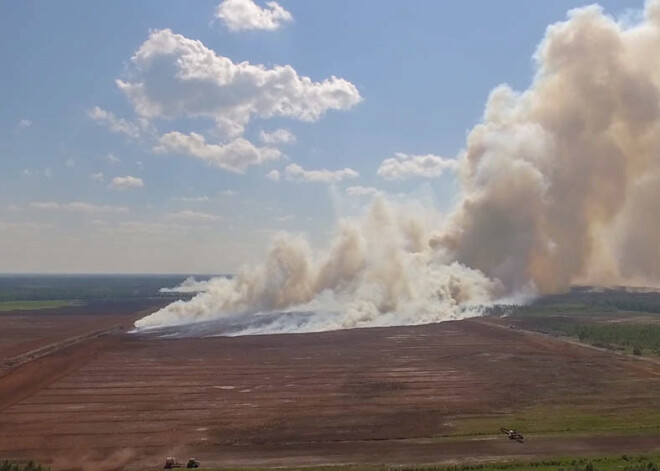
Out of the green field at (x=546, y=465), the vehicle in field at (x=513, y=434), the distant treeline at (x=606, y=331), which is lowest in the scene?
the green field at (x=546, y=465)

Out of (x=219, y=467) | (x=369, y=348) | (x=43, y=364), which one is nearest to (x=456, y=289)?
(x=369, y=348)

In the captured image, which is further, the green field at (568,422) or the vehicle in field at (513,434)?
the green field at (568,422)

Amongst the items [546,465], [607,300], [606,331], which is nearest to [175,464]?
[546,465]

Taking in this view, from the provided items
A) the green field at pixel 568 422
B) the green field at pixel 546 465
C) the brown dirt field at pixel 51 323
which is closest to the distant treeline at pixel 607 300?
the green field at pixel 568 422

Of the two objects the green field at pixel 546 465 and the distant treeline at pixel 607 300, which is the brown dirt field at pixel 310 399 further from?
the distant treeline at pixel 607 300

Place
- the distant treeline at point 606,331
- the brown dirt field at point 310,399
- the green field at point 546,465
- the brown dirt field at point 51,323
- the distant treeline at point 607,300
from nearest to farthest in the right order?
1. the green field at point 546,465
2. the brown dirt field at point 310,399
3. the distant treeline at point 606,331
4. the brown dirt field at point 51,323
5. the distant treeline at point 607,300

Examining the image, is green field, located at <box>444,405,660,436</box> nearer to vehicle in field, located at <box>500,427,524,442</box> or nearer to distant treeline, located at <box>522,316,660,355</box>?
vehicle in field, located at <box>500,427,524,442</box>

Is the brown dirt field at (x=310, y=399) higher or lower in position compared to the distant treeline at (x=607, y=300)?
lower
